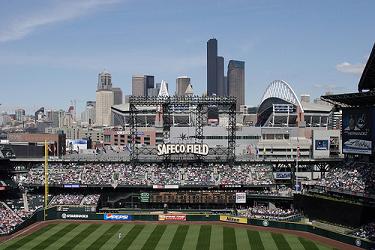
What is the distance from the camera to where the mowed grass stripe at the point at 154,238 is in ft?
175

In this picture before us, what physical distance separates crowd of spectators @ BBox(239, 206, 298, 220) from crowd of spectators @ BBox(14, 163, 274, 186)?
22.8ft

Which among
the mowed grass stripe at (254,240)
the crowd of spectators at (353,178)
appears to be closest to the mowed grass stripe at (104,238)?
the mowed grass stripe at (254,240)

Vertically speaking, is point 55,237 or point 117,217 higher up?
point 117,217

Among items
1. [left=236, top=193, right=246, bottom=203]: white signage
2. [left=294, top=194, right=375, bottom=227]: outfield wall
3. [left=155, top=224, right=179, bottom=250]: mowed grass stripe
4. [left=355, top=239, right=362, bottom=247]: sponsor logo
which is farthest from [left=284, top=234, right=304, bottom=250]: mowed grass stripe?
[left=236, top=193, right=246, bottom=203]: white signage

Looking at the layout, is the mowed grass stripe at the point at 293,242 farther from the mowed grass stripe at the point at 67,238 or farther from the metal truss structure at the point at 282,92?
the metal truss structure at the point at 282,92

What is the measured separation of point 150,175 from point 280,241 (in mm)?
30034

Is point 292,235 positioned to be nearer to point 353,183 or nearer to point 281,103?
point 353,183

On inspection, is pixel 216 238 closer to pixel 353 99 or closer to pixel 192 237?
pixel 192 237

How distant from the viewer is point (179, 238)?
57.2 metres

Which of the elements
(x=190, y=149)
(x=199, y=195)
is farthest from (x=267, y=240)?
(x=190, y=149)

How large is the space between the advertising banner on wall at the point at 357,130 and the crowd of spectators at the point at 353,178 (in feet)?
7.75

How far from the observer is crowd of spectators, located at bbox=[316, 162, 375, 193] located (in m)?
59.4

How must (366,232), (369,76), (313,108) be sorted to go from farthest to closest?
(313,108)
(369,76)
(366,232)

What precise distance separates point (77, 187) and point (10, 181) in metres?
9.89
